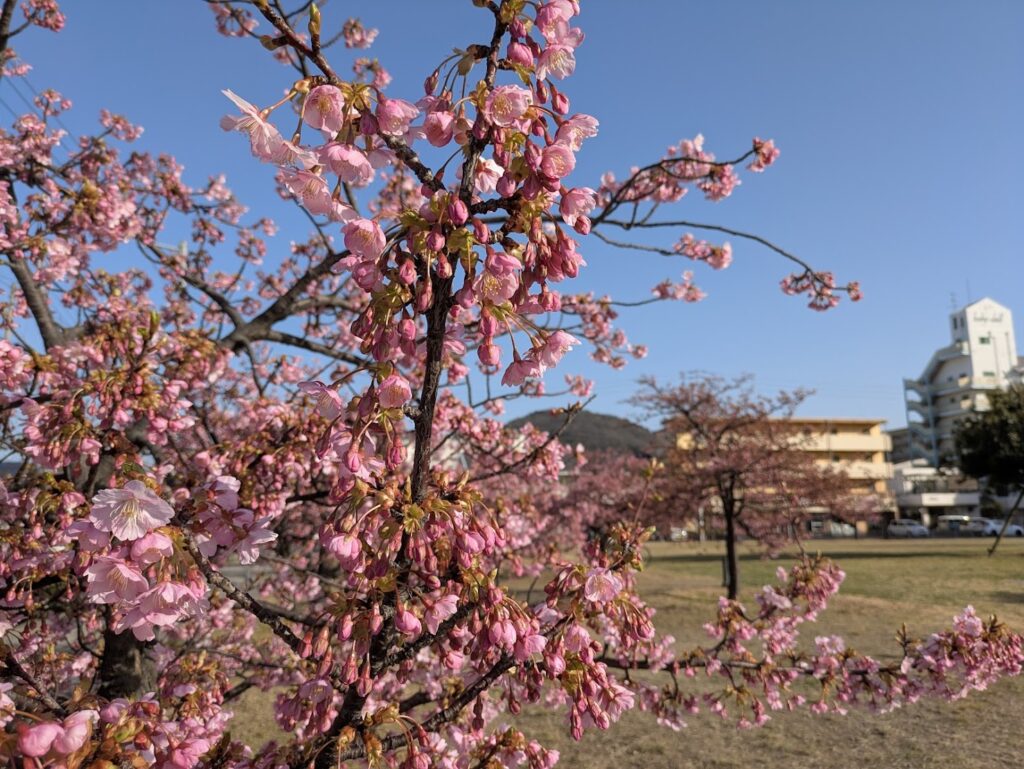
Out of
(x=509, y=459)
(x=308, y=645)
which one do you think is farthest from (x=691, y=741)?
(x=308, y=645)

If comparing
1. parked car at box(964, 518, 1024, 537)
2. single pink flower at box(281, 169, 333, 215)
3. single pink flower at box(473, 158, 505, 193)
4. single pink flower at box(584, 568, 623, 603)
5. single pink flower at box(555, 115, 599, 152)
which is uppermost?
single pink flower at box(555, 115, 599, 152)

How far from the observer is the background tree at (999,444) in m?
25.7

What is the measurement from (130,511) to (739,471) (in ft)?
46.4

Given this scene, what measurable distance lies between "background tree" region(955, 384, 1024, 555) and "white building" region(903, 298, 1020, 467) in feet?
112

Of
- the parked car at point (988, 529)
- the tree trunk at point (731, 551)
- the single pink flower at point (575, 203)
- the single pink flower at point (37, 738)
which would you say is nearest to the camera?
the single pink flower at point (37, 738)

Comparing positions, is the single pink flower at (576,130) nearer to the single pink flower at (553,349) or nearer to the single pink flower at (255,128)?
the single pink flower at (553,349)

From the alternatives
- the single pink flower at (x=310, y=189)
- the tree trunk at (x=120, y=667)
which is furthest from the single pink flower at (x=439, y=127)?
the tree trunk at (x=120, y=667)

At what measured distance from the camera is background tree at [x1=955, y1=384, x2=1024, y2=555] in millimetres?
25672

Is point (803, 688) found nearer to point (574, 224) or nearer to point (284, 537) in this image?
point (284, 537)

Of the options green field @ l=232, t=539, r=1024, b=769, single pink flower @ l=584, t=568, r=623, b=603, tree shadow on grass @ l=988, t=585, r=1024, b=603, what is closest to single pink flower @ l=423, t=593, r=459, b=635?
single pink flower @ l=584, t=568, r=623, b=603

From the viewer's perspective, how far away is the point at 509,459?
7.16 meters

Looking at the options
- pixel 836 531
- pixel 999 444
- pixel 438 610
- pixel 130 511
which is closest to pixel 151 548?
pixel 130 511

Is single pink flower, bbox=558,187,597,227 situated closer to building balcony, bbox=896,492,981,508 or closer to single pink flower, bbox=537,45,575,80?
single pink flower, bbox=537,45,575,80

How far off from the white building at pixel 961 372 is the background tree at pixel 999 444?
34.0m
